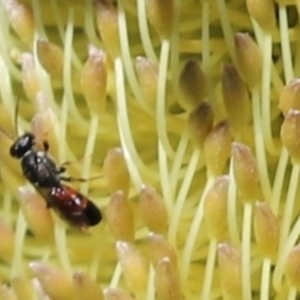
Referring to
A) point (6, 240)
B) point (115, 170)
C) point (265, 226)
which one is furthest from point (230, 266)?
point (6, 240)

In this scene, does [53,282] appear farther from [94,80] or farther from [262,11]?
[262,11]

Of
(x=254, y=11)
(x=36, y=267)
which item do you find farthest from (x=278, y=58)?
(x=36, y=267)

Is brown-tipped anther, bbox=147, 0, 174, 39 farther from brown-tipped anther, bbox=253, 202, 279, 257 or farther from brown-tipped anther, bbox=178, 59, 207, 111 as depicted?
brown-tipped anther, bbox=253, 202, 279, 257

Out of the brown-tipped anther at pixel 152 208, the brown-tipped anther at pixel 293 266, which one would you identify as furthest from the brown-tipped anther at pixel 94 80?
the brown-tipped anther at pixel 293 266

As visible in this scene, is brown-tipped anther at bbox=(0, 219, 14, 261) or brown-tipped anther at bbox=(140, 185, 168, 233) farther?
brown-tipped anther at bbox=(0, 219, 14, 261)

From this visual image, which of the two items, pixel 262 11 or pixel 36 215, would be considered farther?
pixel 36 215

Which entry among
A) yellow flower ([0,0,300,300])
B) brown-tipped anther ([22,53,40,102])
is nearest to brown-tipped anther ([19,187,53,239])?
yellow flower ([0,0,300,300])
